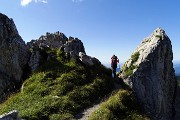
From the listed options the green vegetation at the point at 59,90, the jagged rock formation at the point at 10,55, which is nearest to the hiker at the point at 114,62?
the green vegetation at the point at 59,90

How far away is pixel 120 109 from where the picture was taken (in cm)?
3275

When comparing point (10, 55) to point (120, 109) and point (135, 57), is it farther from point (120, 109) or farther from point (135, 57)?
point (120, 109)

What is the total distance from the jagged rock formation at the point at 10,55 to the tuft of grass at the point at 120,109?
1597cm

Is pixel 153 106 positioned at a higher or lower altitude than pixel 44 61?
lower

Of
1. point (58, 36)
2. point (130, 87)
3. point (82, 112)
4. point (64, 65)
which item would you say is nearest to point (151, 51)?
point (130, 87)

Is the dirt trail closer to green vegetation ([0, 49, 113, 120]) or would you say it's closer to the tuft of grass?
green vegetation ([0, 49, 113, 120])

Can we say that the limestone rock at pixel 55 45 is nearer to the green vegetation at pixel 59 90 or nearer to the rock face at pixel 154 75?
the green vegetation at pixel 59 90

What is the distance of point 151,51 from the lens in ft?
136

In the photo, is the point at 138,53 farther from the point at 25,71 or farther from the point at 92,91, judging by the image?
the point at 25,71

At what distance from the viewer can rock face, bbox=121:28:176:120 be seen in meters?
38.2

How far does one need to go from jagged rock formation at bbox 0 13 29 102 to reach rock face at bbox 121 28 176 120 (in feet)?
52.2

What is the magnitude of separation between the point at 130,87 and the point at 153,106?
394 cm

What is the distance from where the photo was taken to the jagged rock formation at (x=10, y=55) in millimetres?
42531

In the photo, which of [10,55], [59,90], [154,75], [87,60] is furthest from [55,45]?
[154,75]
